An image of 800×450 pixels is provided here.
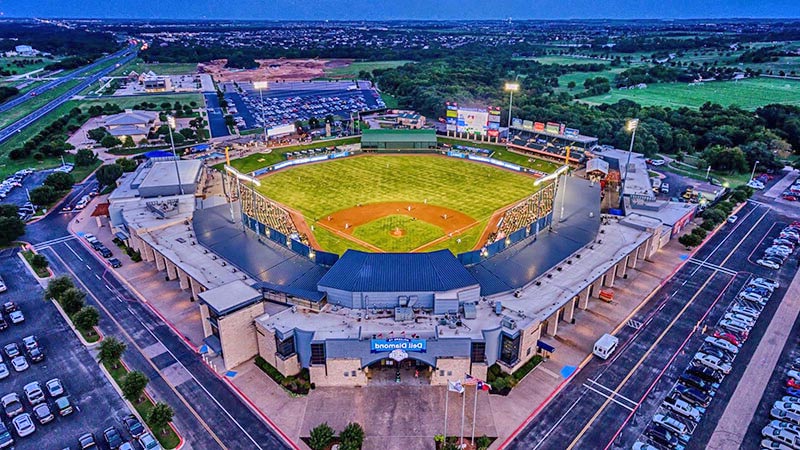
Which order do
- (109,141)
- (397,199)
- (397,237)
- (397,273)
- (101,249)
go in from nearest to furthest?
(397,273) → (101,249) → (397,237) → (397,199) → (109,141)

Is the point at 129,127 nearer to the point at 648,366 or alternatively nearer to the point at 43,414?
the point at 43,414

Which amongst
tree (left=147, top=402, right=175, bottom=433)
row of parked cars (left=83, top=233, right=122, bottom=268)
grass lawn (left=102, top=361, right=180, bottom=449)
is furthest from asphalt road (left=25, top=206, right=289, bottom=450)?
tree (left=147, top=402, right=175, bottom=433)

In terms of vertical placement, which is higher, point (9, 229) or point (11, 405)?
point (9, 229)

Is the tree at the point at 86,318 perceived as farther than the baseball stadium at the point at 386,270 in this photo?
Yes

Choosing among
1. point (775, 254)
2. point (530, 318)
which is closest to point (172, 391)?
point (530, 318)

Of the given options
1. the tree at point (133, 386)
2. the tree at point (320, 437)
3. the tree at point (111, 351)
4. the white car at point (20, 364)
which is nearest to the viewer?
the tree at point (320, 437)

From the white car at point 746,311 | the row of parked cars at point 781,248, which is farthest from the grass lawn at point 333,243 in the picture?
the row of parked cars at point 781,248

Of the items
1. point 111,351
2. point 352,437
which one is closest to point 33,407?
point 111,351

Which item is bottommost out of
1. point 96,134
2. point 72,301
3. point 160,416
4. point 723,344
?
point 723,344

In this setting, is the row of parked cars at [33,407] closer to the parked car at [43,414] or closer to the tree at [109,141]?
the parked car at [43,414]
